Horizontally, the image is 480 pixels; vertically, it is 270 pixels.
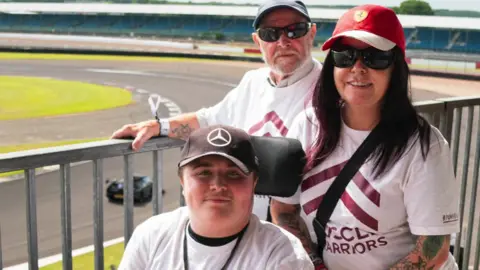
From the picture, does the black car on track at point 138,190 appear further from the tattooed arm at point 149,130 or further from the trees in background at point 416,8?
the trees in background at point 416,8

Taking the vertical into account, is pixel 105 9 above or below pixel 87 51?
above

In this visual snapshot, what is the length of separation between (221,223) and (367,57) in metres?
0.81

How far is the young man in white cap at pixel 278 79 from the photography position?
254 cm

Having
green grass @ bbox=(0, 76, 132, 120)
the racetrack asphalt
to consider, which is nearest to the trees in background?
the racetrack asphalt

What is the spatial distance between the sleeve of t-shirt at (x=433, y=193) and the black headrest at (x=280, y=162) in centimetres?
42

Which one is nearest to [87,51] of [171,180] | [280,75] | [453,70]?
[453,70]

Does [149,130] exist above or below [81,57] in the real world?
above

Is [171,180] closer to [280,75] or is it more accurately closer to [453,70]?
[280,75]

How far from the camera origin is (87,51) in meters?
56.3

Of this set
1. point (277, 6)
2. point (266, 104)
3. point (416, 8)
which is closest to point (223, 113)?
point (266, 104)

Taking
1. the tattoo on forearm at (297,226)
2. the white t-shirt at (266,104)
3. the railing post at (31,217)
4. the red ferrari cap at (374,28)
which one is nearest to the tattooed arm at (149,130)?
the white t-shirt at (266,104)

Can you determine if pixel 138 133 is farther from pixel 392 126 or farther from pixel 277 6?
pixel 392 126

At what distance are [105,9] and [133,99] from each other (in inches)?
1493

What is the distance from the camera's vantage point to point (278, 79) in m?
2.67
